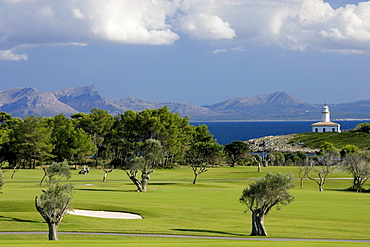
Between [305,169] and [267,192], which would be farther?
[305,169]

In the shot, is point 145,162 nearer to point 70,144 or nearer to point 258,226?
point 258,226

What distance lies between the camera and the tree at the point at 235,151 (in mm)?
111500

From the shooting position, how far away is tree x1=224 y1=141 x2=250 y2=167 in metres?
112

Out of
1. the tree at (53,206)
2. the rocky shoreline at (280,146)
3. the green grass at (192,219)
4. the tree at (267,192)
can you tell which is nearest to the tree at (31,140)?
the green grass at (192,219)

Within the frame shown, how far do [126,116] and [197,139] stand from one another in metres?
18.6

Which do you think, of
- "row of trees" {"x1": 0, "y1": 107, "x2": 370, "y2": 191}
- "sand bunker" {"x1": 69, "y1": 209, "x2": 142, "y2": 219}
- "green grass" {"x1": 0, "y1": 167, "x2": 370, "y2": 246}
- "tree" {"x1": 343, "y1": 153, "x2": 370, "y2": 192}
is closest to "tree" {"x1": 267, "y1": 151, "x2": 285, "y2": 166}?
"row of trees" {"x1": 0, "y1": 107, "x2": 370, "y2": 191}

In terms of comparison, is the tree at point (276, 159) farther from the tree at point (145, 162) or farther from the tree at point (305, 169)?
the tree at point (145, 162)

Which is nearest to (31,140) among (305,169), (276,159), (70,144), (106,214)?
(70,144)

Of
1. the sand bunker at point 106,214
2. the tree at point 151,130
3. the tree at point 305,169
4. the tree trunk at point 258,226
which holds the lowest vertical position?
the sand bunker at point 106,214

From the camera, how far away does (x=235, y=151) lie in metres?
113

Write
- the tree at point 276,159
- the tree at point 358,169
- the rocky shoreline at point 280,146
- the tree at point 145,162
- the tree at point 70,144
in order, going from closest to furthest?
the tree at point 145,162 < the tree at point 358,169 < the tree at point 70,144 < the tree at point 276,159 < the rocky shoreline at point 280,146

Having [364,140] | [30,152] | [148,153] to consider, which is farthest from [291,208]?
[364,140]

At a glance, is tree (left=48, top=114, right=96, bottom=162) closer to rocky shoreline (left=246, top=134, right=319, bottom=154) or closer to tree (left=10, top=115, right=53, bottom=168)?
tree (left=10, top=115, right=53, bottom=168)

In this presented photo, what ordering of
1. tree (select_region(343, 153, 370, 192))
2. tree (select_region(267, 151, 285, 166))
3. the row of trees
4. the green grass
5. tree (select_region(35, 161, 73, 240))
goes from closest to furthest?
tree (select_region(35, 161, 73, 240)) < the green grass < tree (select_region(343, 153, 370, 192)) < the row of trees < tree (select_region(267, 151, 285, 166))
